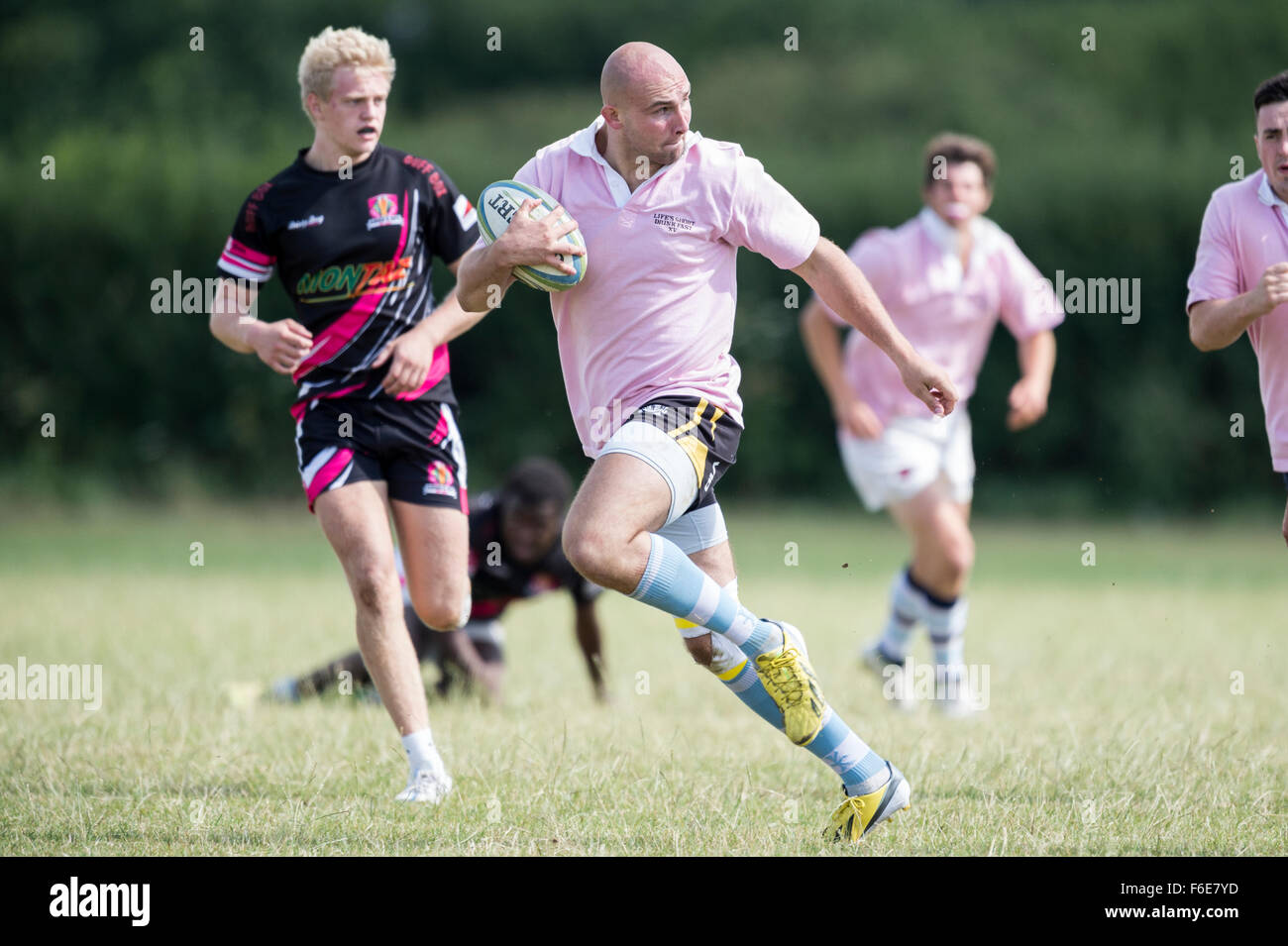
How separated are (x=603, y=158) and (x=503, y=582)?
12.4 feet

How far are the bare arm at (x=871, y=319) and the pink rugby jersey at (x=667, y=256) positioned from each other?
8 centimetres

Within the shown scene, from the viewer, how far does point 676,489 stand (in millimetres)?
4449

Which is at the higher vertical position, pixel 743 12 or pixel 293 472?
pixel 743 12

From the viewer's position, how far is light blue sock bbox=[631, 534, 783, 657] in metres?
4.28

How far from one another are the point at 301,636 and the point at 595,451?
5.52 metres

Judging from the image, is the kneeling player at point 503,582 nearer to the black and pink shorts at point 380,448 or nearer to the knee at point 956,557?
the knee at point 956,557

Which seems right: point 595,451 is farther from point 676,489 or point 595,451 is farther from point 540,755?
point 540,755

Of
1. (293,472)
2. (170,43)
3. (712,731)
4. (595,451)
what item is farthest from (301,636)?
(170,43)

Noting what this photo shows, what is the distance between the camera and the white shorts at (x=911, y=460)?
310 inches

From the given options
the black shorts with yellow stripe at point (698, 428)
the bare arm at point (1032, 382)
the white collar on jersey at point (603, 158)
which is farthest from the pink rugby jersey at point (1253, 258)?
the bare arm at point (1032, 382)

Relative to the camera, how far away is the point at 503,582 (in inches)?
319

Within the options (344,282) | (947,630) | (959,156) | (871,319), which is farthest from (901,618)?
(344,282)

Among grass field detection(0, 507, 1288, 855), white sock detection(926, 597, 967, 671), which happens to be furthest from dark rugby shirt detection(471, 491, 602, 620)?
white sock detection(926, 597, 967, 671)

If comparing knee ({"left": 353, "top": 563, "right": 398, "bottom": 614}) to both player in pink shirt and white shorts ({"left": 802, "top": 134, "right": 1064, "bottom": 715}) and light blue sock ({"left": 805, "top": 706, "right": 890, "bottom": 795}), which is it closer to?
light blue sock ({"left": 805, "top": 706, "right": 890, "bottom": 795})
